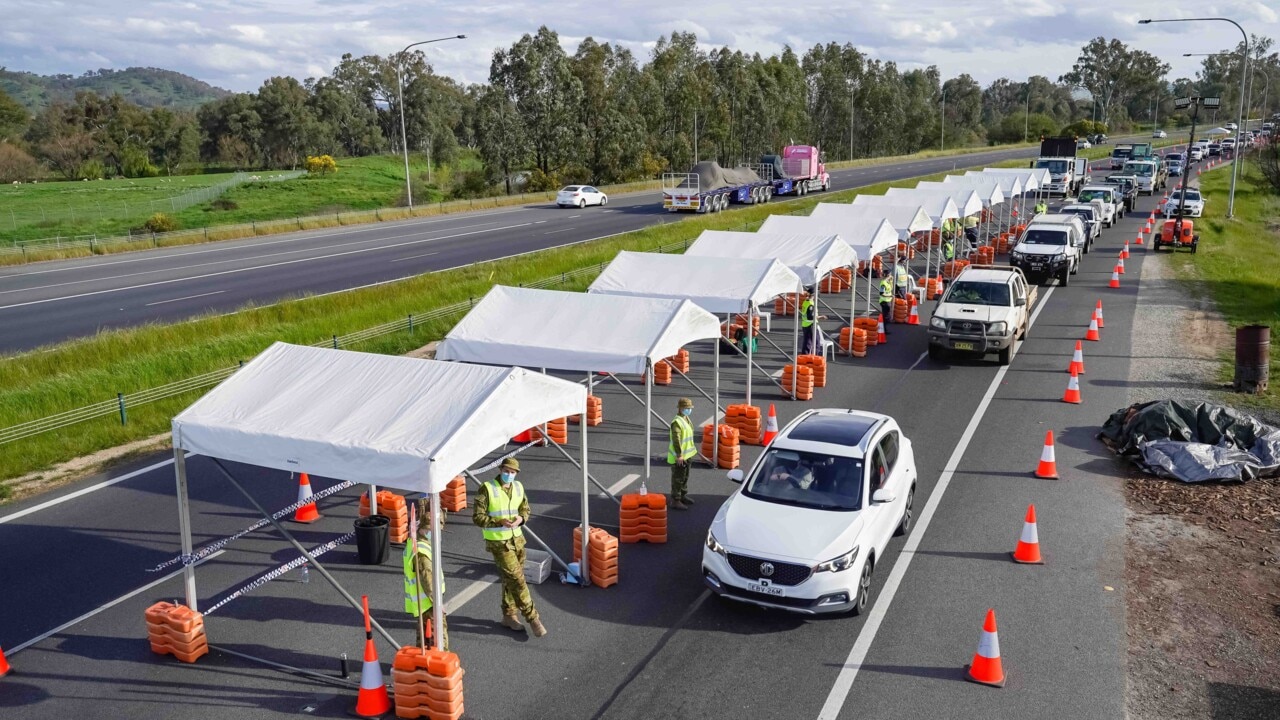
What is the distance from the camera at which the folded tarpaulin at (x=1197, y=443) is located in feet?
46.3

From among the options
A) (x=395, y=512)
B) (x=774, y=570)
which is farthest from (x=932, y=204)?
(x=774, y=570)

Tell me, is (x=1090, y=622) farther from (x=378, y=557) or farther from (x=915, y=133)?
(x=915, y=133)

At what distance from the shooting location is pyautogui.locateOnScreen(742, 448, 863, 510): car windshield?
417 inches

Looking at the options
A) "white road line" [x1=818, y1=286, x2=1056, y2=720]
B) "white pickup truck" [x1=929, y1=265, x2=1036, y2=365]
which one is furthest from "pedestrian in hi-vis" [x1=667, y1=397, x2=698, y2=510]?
"white pickup truck" [x1=929, y1=265, x2=1036, y2=365]

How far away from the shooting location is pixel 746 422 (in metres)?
16.2

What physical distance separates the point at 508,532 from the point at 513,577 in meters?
0.46

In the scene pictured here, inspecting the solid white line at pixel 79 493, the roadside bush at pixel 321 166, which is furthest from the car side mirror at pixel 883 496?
the roadside bush at pixel 321 166

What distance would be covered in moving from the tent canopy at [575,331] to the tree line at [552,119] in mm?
63855

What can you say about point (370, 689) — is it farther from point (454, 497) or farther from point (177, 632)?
point (454, 497)

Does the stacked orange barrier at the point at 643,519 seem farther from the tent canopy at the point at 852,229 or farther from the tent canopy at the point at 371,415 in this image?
the tent canopy at the point at 852,229

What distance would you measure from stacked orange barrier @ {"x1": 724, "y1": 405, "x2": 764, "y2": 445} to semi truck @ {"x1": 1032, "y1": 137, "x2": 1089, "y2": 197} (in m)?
48.3

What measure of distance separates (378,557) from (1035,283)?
85.4ft

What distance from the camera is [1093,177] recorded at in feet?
240

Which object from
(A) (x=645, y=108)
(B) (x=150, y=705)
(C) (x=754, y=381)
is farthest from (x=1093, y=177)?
(B) (x=150, y=705)
